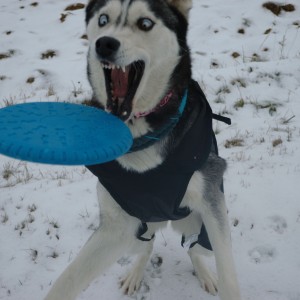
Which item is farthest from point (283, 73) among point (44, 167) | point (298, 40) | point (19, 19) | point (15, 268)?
point (19, 19)

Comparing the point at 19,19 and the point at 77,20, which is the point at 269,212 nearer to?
the point at 77,20

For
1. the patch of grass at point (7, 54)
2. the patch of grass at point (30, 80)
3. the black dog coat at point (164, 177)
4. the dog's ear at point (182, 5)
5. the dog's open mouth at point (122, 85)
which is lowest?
the patch of grass at point (7, 54)

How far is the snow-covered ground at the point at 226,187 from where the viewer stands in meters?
2.75

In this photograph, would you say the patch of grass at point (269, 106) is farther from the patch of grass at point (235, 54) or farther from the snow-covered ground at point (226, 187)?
the patch of grass at point (235, 54)

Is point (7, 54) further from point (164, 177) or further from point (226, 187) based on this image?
point (164, 177)

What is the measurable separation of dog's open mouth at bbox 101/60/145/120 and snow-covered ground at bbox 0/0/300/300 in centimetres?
135

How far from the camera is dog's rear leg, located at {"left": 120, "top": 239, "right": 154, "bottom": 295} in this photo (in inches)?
105

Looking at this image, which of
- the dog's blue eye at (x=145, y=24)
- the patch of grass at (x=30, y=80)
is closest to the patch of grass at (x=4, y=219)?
the dog's blue eye at (x=145, y=24)

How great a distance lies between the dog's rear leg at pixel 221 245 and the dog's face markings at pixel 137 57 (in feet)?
1.97

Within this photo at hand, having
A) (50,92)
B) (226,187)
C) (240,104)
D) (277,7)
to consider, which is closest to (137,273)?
(226,187)

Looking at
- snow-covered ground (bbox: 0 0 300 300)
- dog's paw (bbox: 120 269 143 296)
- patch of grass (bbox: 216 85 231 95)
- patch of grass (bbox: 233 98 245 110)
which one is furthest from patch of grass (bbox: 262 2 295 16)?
dog's paw (bbox: 120 269 143 296)

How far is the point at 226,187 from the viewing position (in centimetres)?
348

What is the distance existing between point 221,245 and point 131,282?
0.82m

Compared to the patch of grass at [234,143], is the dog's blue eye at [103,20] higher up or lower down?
higher up
